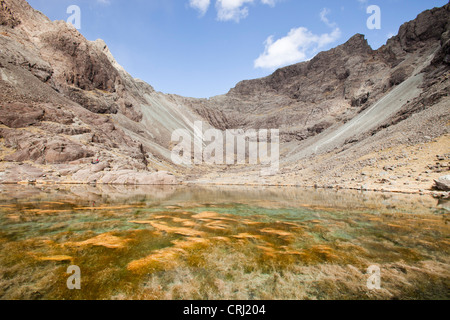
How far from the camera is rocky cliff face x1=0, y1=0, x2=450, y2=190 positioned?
2906 centimetres

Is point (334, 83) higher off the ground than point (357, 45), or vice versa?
point (357, 45)

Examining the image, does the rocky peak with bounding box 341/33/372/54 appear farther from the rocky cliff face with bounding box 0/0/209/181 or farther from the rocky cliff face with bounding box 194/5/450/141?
the rocky cliff face with bounding box 0/0/209/181

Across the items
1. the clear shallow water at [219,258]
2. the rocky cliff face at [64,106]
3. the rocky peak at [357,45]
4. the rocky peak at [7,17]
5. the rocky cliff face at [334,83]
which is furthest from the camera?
the rocky peak at [357,45]

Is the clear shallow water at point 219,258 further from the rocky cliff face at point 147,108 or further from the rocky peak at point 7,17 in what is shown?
the rocky peak at point 7,17

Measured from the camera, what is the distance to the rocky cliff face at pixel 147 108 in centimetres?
2906

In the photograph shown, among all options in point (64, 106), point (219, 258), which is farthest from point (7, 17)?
point (219, 258)

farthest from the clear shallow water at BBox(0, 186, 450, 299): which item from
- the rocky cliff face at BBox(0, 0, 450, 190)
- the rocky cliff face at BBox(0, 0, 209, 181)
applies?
the rocky cliff face at BBox(0, 0, 209, 181)

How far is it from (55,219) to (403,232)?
39.3 feet

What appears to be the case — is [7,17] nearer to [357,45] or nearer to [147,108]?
[147,108]

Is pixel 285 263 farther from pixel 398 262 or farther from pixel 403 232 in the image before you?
pixel 403 232

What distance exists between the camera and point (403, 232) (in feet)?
22.4

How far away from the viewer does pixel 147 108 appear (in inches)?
3211

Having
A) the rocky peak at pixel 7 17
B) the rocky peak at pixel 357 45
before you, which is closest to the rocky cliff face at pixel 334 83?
the rocky peak at pixel 357 45
